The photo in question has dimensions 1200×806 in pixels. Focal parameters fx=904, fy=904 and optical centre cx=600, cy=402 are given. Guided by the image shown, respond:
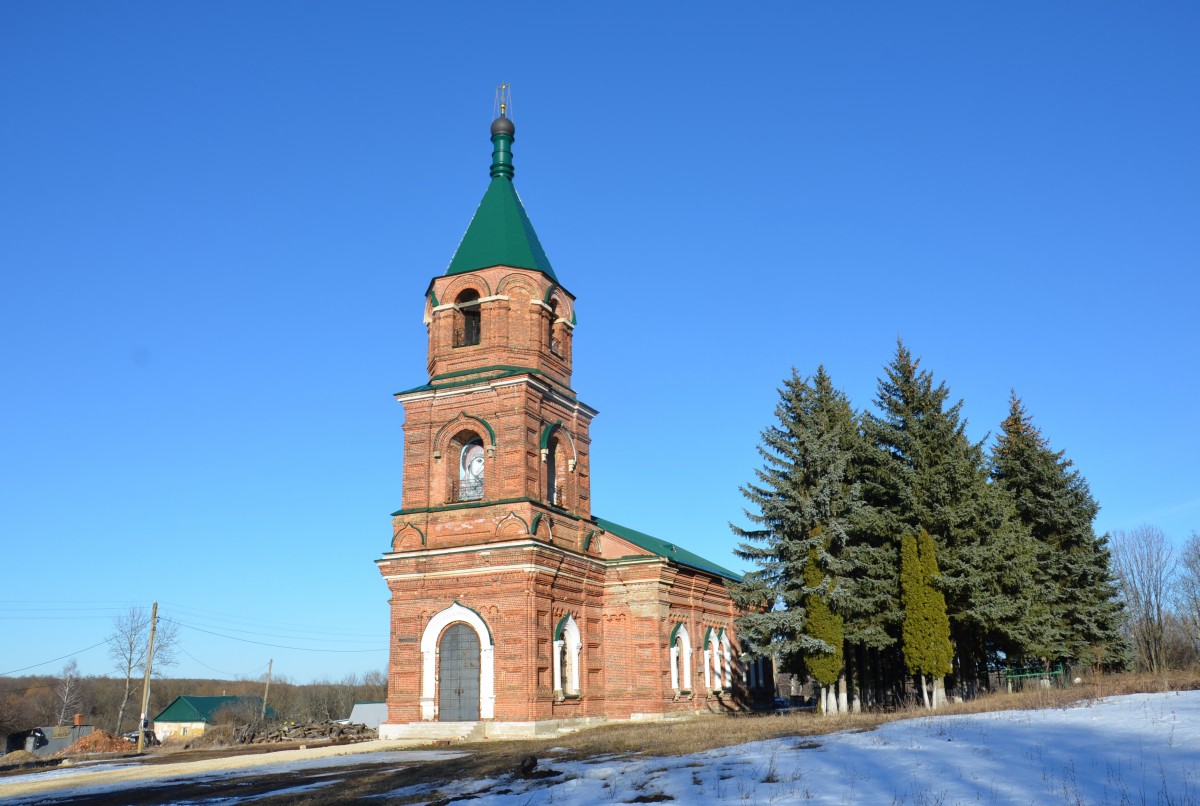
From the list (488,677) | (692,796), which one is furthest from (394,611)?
(692,796)

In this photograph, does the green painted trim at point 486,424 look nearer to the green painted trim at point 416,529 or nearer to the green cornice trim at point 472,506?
the green cornice trim at point 472,506

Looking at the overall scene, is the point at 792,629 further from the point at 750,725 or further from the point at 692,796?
the point at 692,796

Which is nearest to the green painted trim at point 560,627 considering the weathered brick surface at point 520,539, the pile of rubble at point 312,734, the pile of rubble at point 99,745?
the weathered brick surface at point 520,539

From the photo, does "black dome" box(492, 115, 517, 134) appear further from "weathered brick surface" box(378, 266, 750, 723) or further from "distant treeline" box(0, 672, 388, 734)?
"distant treeline" box(0, 672, 388, 734)

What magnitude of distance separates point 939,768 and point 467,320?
22.4m

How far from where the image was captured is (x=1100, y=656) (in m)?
33.3

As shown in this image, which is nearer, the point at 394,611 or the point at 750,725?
the point at 750,725

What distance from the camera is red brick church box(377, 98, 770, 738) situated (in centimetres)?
2645

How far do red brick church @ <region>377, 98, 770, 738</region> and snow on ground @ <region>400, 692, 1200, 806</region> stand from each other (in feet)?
35.9

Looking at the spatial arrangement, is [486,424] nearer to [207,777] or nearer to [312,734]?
[207,777]

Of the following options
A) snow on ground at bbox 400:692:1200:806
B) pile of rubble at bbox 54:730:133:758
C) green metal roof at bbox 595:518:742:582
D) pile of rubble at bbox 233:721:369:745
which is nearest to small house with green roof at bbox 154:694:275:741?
pile of rubble at bbox 54:730:133:758

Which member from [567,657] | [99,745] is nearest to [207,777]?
[567,657]

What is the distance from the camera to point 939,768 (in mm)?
11227

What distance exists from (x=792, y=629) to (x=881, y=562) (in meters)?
3.30
